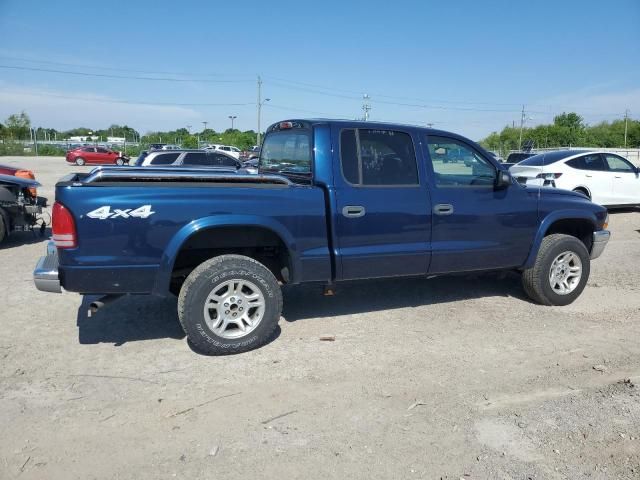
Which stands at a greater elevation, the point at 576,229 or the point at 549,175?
the point at 549,175

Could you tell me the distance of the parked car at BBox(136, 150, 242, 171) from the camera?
14445mm

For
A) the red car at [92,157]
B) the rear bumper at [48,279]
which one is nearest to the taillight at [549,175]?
the rear bumper at [48,279]

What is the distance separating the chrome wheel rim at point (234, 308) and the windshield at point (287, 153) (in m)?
1.20

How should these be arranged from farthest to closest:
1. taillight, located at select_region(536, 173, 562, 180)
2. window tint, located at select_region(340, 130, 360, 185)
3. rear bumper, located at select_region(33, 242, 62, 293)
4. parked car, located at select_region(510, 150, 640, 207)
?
1. parked car, located at select_region(510, 150, 640, 207)
2. taillight, located at select_region(536, 173, 562, 180)
3. window tint, located at select_region(340, 130, 360, 185)
4. rear bumper, located at select_region(33, 242, 62, 293)

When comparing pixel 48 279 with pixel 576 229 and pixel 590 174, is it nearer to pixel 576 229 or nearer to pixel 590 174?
pixel 576 229

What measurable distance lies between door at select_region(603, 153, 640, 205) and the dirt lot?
25.5 ft

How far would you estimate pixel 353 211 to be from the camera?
14.8 ft

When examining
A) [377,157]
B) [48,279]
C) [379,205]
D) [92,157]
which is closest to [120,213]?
[48,279]

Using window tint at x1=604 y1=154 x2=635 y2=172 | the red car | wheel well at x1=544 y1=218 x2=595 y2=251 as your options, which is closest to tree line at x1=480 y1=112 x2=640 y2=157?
the red car

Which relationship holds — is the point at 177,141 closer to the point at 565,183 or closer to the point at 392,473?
the point at 565,183

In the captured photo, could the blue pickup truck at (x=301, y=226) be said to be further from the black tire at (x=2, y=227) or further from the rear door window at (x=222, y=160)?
the rear door window at (x=222, y=160)

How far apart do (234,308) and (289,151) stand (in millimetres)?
1759

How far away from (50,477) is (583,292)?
5.81 m

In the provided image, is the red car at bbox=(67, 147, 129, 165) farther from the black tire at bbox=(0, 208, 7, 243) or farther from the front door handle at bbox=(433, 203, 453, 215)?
the front door handle at bbox=(433, 203, 453, 215)
